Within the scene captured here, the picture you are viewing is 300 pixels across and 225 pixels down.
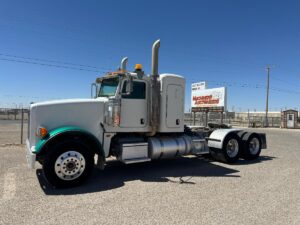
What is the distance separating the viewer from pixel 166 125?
26.5 feet

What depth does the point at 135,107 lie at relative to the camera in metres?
7.66

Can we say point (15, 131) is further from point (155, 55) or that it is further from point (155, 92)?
point (155, 55)

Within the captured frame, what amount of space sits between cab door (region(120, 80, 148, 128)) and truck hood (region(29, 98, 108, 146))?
597mm

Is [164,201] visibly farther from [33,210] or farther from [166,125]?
[166,125]

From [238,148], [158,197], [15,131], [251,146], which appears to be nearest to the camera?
[158,197]

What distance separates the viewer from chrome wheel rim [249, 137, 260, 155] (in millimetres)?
10258

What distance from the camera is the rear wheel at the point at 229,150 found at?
30.6 ft

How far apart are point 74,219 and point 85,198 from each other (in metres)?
1.05

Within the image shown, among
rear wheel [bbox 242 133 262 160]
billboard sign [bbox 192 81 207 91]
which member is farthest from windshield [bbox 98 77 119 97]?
billboard sign [bbox 192 81 207 91]

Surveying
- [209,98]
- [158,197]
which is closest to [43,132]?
[158,197]

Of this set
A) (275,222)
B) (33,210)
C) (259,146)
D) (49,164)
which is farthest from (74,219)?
(259,146)

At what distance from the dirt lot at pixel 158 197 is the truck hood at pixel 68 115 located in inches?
52.2

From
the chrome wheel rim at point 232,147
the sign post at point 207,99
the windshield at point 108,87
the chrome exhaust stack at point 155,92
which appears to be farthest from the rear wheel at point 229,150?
the windshield at point 108,87

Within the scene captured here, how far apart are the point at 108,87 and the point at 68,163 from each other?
2587 mm
